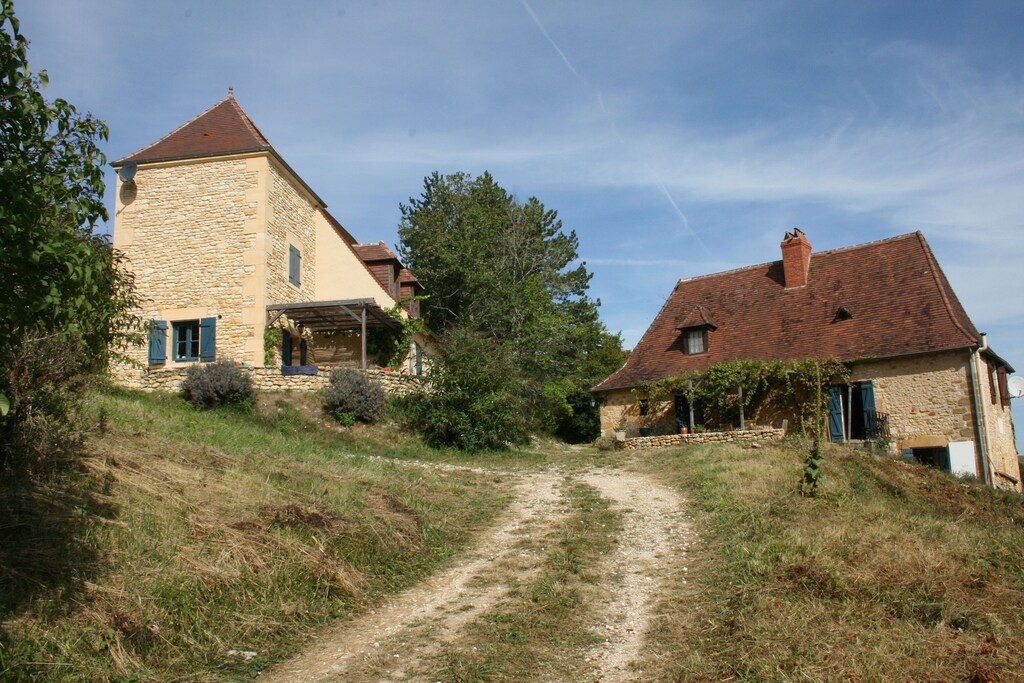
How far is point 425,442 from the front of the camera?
761 inches

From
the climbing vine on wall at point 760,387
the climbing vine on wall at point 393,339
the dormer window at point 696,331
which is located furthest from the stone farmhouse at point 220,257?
the dormer window at point 696,331

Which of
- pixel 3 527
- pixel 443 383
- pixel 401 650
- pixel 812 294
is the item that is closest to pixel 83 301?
pixel 3 527

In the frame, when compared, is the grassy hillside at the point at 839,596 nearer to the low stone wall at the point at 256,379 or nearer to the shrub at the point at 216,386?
the low stone wall at the point at 256,379

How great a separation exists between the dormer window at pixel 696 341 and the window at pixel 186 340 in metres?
14.2

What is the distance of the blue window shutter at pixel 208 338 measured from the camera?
21.2m

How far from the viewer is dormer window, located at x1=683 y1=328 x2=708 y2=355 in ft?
80.0

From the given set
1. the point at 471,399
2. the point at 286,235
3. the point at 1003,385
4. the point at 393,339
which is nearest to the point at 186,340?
the point at 286,235

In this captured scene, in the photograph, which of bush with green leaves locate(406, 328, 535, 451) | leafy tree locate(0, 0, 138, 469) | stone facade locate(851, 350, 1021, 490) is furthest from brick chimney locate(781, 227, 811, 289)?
leafy tree locate(0, 0, 138, 469)

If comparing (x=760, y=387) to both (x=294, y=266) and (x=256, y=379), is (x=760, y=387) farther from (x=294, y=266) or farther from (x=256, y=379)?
(x=294, y=266)

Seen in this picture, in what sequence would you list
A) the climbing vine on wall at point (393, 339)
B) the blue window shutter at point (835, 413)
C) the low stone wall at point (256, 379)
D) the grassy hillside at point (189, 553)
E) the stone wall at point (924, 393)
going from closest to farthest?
1. the grassy hillside at point (189, 553)
2. the stone wall at point (924, 393)
3. the low stone wall at point (256, 379)
4. the blue window shutter at point (835, 413)
5. the climbing vine on wall at point (393, 339)

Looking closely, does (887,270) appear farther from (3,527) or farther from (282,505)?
(3,527)

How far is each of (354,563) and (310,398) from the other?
1200 cm

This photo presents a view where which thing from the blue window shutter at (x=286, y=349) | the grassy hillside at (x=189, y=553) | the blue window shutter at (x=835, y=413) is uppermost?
the blue window shutter at (x=286, y=349)

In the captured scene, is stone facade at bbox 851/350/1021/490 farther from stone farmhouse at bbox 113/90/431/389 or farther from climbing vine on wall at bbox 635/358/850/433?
stone farmhouse at bbox 113/90/431/389
